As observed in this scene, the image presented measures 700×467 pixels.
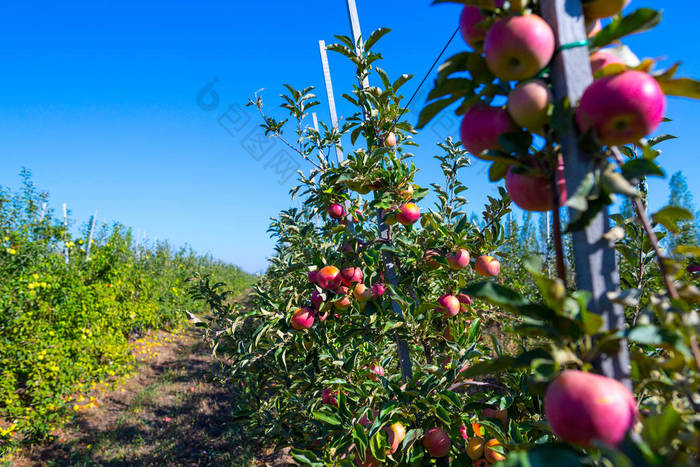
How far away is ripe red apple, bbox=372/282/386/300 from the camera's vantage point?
1969mm

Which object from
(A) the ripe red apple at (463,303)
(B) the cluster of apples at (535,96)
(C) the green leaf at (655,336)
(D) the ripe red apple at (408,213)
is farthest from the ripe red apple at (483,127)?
(A) the ripe red apple at (463,303)

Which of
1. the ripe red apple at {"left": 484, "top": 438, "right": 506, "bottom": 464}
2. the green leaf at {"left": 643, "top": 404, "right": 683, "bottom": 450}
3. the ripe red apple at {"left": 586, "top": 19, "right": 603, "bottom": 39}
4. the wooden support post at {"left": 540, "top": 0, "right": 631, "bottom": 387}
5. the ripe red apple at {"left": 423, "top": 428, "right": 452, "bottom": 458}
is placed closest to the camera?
the green leaf at {"left": 643, "top": 404, "right": 683, "bottom": 450}

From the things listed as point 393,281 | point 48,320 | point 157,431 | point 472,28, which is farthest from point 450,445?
point 48,320

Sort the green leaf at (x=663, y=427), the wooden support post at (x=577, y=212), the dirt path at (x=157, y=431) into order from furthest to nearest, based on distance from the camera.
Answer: the dirt path at (x=157, y=431), the wooden support post at (x=577, y=212), the green leaf at (x=663, y=427)

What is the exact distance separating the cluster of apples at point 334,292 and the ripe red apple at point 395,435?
0.63 meters

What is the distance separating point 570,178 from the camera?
58 cm

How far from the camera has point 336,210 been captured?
2.34 meters

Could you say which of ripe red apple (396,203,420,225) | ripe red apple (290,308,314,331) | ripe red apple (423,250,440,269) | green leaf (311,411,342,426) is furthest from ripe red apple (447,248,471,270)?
green leaf (311,411,342,426)

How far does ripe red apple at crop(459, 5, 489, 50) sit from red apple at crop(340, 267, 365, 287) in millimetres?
1415

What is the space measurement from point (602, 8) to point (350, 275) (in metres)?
1.57

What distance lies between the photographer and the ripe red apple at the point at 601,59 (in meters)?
0.63

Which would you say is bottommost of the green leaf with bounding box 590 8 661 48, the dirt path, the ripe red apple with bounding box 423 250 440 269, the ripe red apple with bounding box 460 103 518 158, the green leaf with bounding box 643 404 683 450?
the dirt path

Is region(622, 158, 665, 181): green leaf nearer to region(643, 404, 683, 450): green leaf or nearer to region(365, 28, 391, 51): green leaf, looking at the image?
region(643, 404, 683, 450): green leaf

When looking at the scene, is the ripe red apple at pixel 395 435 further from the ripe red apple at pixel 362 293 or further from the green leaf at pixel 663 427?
the green leaf at pixel 663 427
